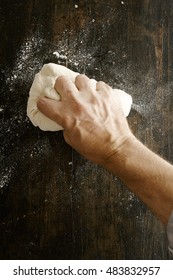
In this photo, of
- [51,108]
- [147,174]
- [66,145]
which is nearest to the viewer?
[147,174]

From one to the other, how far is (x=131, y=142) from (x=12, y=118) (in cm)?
54

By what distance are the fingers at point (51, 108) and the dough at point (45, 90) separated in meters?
0.03

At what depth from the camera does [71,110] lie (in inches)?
52.9

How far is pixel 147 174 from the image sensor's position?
1.25 meters

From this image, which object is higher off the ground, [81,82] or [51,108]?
[81,82]

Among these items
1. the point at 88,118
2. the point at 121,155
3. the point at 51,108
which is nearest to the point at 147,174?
the point at 121,155

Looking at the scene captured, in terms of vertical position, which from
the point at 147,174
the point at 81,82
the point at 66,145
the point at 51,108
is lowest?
the point at 147,174

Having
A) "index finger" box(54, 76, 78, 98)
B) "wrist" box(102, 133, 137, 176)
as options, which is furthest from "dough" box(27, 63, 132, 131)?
"wrist" box(102, 133, 137, 176)

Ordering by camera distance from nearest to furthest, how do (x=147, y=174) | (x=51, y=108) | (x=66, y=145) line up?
(x=147, y=174) → (x=51, y=108) → (x=66, y=145)

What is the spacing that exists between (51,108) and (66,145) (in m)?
0.26

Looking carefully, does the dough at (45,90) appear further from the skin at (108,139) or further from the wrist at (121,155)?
the wrist at (121,155)

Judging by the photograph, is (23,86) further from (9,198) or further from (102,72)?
(9,198)

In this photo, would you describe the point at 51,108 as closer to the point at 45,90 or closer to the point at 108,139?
the point at 45,90

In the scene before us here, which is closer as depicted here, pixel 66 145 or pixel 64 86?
pixel 64 86
